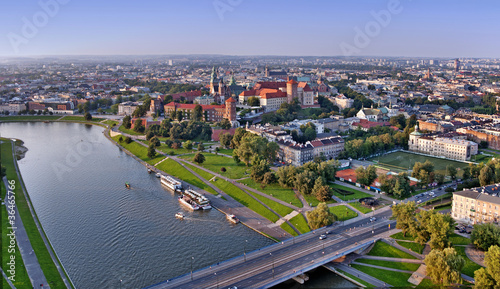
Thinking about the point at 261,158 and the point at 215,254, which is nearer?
the point at 215,254

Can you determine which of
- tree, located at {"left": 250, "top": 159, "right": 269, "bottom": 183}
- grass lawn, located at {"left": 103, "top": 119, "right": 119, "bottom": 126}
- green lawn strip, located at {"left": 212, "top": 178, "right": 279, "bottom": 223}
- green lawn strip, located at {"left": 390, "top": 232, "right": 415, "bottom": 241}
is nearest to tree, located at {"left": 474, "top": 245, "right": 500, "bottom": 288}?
green lawn strip, located at {"left": 390, "top": 232, "right": 415, "bottom": 241}

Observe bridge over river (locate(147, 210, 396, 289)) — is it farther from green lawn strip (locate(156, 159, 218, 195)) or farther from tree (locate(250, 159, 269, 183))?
green lawn strip (locate(156, 159, 218, 195))

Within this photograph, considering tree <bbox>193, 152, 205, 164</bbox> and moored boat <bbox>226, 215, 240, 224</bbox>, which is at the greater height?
tree <bbox>193, 152, 205, 164</bbox>

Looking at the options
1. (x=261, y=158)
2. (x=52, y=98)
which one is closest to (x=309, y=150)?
(x=261, y=158)

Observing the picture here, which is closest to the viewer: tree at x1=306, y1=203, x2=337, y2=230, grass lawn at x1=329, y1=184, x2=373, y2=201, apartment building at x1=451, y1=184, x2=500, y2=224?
Result: apartment building at x1=451, y1=184, x2=500, y2=224

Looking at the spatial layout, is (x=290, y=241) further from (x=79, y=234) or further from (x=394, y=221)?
(x=79, y=234)

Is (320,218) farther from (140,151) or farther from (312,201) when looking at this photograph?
(140,151)

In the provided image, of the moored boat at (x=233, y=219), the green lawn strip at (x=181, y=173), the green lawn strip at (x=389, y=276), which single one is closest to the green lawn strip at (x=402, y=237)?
the green lawn strip at (x=389, y=276)

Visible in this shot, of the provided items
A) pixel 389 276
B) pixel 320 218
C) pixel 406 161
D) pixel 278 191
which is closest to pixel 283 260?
pixel 320 218
